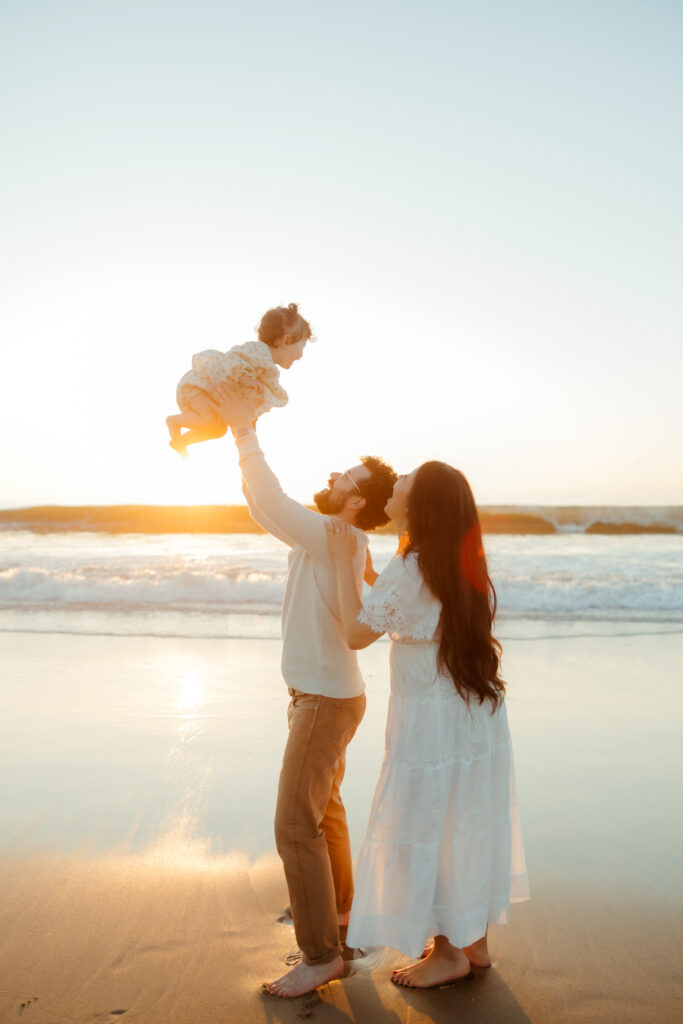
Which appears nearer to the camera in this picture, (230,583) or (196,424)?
(196,424)

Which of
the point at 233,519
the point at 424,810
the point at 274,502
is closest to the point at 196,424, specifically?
the point at 274,502

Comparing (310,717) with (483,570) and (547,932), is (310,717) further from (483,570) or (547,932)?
(547,932)

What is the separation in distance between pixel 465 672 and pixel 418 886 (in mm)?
676

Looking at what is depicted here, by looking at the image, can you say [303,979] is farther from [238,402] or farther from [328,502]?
[238,402]

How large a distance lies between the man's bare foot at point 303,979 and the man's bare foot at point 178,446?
1.71 meters

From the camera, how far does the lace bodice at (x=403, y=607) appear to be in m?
2.38

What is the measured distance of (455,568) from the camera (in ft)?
7.96

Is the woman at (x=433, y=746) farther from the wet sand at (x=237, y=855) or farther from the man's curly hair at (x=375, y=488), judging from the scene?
the wet sand at (x=237, y=855)

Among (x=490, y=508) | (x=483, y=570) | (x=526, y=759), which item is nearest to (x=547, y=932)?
(x=483, y=570)

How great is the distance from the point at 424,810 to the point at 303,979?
664 mm

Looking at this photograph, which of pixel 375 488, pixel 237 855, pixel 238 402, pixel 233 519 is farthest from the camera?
pixel 233 519

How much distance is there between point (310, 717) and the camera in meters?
2.49

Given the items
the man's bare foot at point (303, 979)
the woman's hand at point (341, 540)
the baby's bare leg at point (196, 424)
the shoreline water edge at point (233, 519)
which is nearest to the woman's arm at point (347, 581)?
the woman's hand at point (341, 540)

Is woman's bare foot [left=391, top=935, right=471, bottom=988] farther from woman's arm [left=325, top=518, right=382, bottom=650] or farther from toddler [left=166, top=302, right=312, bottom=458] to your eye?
toddler [left=166, top=302, right=312, bottom=458]
